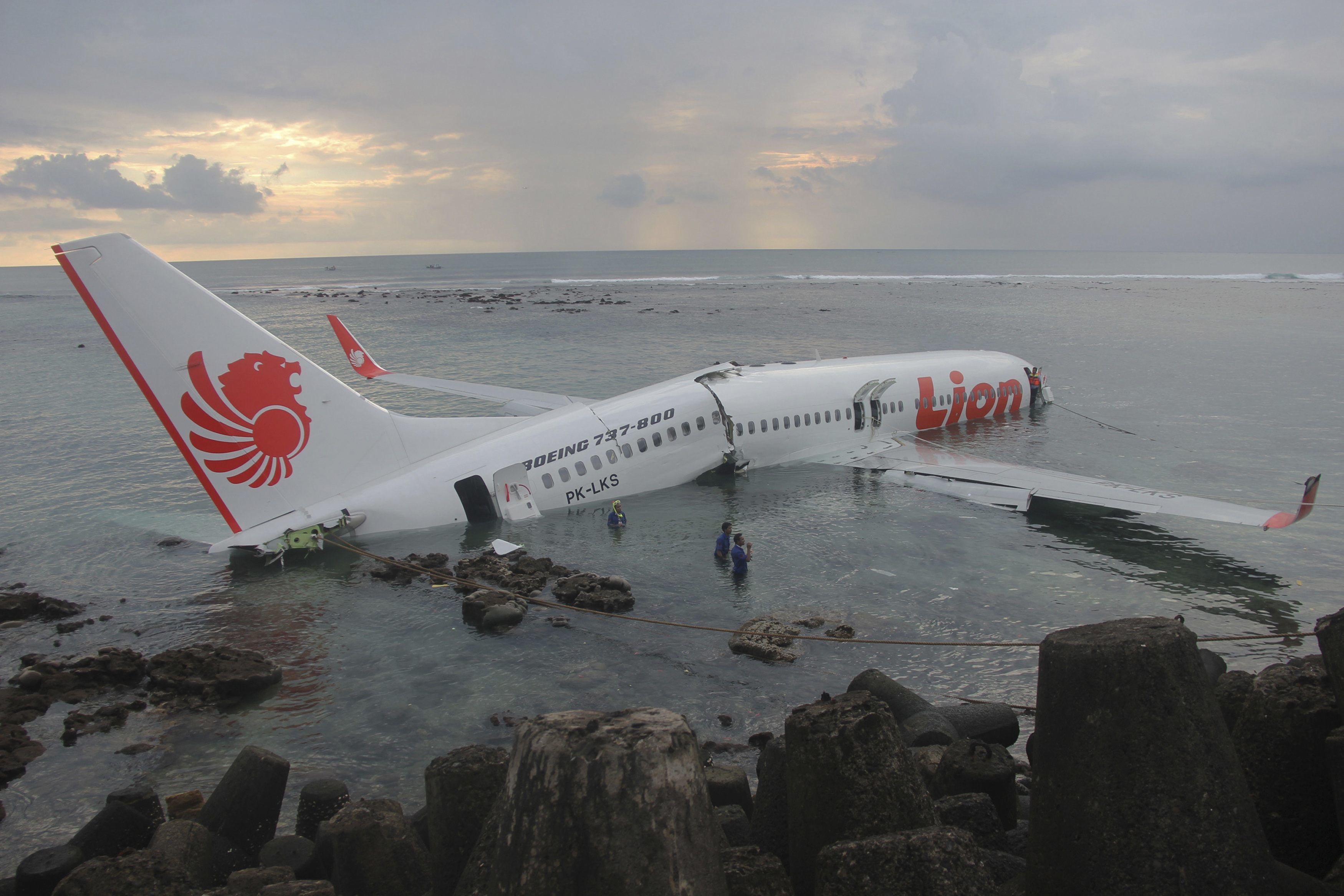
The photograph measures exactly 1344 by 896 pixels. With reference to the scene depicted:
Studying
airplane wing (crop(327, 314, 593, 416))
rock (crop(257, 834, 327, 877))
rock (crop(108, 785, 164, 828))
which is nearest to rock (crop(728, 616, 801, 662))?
→ rock (crop(257, 834, 327, 877))

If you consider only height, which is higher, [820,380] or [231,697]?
[820,380]

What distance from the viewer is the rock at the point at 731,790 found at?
962cm

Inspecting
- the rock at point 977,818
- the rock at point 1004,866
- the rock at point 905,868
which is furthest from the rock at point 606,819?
the rock at point 977,818

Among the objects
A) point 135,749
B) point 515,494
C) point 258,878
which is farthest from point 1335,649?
point 515,494

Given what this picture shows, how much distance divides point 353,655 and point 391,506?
19.7 ft

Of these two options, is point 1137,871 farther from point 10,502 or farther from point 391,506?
point 10,502

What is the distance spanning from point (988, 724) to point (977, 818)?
4816 millimetres

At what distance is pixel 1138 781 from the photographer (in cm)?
609

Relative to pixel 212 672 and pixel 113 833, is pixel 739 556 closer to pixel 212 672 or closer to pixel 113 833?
pixel 212 672

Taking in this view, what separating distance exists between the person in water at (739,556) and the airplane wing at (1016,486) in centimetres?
838

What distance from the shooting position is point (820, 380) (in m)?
30.5

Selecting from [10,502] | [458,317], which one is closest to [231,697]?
[10,502]

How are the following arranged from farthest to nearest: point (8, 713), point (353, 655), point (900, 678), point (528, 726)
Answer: point (353, 655) → point (900, 678) → point (8, 713) → point (528, 726)

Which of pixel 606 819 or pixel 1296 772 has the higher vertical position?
pixel 606 819
